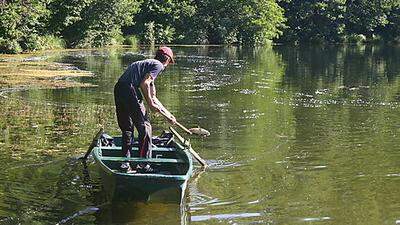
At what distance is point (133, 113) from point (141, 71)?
607mm

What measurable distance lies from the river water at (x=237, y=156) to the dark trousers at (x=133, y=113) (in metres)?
0.92

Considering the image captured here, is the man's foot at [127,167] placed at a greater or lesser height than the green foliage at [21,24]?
lesser

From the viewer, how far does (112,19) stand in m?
52.3

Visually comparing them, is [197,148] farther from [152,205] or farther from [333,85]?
[333,85]

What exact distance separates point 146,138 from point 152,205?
3.41ft

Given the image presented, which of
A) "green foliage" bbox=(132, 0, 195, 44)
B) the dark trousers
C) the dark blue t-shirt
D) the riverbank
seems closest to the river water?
the dark trousers

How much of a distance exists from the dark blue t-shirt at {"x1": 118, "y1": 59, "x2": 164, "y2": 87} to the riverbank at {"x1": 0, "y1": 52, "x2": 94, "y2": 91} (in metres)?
13.1

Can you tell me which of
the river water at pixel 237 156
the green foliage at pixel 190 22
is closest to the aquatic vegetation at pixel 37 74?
the river water at pixel 237 156

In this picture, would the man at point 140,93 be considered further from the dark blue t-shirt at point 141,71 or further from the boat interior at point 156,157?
the boat interior at point 156,157

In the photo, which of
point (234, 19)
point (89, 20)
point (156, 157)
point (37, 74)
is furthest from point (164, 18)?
point (156, 157)

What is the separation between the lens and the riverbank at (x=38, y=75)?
21664 mm

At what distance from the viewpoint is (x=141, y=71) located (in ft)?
27.0

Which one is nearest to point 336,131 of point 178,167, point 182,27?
point 178,167

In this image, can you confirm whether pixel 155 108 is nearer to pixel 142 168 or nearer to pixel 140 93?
pixel 140 93
